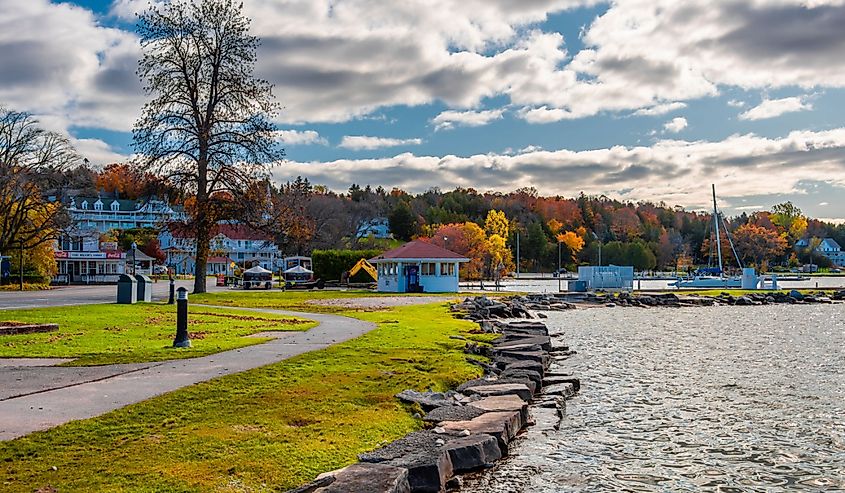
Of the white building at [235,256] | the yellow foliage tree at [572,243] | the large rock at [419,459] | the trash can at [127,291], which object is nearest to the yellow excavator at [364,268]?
the trash can at [127,291]

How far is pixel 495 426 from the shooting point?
10117 millimetres

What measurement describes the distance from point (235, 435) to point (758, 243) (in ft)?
448

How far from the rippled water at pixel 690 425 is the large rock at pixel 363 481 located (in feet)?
4.95

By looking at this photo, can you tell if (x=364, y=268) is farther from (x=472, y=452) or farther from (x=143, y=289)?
(x=472, y=452)

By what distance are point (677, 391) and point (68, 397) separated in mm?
11614

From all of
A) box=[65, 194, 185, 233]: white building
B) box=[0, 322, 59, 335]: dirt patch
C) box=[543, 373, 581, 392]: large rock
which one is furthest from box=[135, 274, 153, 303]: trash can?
box=[65, 194, 185, 233]: white building

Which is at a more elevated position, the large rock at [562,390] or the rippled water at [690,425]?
the large rock at [562,390]

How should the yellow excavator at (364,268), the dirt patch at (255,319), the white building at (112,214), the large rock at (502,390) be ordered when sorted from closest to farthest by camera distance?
the large rock at (502,390) → the dirt patch at (255,319) → the yellow excavator at (364,268) → the white building at (112,214)

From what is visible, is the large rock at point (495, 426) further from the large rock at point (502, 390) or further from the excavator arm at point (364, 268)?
the excavator arm at point (364, 268)

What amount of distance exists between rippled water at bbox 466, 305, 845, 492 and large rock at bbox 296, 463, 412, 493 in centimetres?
151

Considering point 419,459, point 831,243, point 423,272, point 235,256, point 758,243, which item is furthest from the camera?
point 831,243

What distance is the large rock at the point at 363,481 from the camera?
6.78 m

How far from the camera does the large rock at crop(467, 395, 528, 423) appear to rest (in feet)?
36.7

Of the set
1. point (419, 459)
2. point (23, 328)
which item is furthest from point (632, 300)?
point (419, 459)
